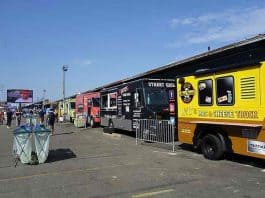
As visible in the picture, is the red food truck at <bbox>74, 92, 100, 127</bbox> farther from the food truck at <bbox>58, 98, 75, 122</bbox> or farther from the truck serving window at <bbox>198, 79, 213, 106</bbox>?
the truck serving window at <bbox>198, 79, 213, 106</bbox>

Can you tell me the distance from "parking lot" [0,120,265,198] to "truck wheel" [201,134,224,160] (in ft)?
0.88

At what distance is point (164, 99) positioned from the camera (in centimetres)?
2152

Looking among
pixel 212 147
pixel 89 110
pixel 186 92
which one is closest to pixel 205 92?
pixel 186 92

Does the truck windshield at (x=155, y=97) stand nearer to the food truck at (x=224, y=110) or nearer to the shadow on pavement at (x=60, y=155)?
the shadow on pavement at (x=60, y=155)

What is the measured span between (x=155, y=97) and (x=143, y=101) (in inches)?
25.9

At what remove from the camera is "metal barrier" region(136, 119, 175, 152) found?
1657 cm

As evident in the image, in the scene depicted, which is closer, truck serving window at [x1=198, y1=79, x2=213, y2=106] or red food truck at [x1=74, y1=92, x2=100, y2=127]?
truck serving window at [x1=198, y1=79, x2=213, y2=106]

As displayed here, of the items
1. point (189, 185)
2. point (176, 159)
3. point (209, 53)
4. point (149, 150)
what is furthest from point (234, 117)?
point (209, 53)

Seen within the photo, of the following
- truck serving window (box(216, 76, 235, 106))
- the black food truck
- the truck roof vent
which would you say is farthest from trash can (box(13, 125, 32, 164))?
the black food truck

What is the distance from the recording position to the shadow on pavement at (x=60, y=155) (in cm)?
1425

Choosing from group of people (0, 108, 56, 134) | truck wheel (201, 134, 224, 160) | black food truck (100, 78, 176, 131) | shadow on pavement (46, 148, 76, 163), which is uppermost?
black food truck (100, 78, 176, 131)

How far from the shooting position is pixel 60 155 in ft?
50.3

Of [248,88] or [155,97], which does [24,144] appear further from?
[155,97]

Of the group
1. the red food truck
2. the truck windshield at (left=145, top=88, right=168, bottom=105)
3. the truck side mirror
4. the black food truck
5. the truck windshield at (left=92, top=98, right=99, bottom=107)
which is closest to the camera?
the black food truck
